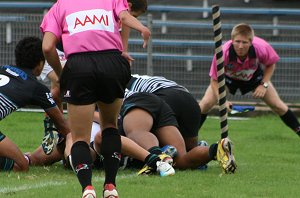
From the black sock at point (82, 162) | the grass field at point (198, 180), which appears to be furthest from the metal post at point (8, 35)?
the black sock at point (82, 162)

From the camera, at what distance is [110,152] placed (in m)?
6.64

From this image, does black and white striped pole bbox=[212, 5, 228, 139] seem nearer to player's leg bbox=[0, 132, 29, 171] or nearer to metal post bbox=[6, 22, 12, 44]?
player's leg bbox=[0, 132, 29, 171]

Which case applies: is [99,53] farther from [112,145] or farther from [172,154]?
[172,154]

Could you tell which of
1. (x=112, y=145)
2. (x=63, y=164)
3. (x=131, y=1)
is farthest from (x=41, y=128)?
(x=112, y=145)

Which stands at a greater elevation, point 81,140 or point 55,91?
point 81,140

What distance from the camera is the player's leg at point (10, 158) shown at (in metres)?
8.41

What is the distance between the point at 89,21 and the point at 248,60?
561 cm

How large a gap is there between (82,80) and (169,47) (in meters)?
10.7

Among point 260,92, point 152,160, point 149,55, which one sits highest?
point 152,160

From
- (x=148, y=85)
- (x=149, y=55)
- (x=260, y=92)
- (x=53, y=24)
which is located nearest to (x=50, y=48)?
(x=53, y=24)

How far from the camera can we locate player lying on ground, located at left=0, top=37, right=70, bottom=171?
837 cm

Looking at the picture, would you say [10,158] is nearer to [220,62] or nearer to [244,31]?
[220,62]

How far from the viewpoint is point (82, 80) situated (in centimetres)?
633

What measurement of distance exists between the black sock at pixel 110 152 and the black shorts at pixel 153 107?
1.99 m
